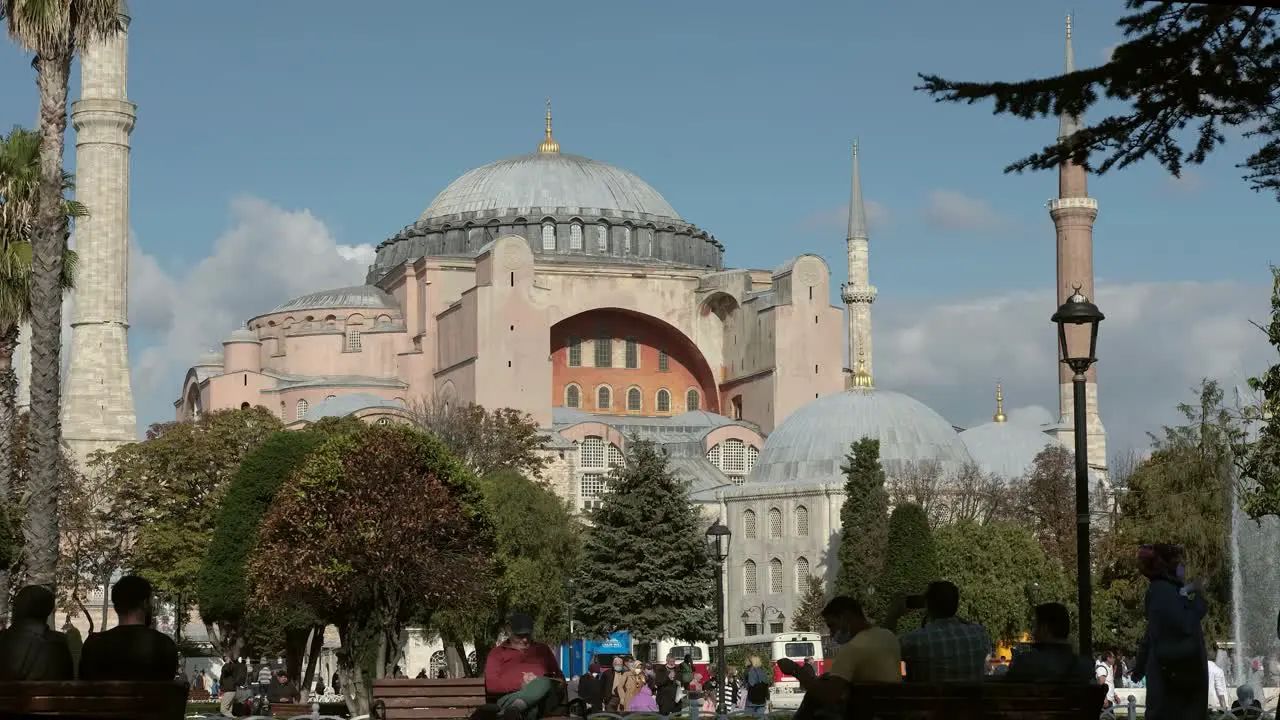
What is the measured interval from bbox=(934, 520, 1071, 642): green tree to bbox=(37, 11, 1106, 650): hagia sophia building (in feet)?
30.0

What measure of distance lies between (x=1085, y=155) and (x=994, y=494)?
55603 mm

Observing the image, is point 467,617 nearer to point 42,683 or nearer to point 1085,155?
point 1085,155

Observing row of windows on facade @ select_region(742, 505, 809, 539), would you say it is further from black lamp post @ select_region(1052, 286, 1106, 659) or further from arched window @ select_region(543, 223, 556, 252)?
black lamp post @ select_region(1052, 286, 1106, 659)

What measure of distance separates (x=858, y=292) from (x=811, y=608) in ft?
70.8

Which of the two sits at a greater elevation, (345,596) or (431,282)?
(431,282)

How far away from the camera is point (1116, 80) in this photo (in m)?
11.3

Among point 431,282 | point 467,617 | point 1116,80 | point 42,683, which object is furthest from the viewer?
point 431,282

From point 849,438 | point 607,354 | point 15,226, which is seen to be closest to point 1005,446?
point 849,438

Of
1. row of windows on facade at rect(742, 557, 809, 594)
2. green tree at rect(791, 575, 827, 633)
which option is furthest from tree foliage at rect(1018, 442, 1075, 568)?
row of windows on facade at rect(742, 557, 809, 594)

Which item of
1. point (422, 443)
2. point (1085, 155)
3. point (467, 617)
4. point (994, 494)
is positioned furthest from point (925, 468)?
point (1085, 155)

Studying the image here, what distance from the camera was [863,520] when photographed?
60312 millimetres

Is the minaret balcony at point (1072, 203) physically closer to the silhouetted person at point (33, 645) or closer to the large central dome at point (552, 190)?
the large central dome at point (552, 190)

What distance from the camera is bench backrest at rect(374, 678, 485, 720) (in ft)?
47.5

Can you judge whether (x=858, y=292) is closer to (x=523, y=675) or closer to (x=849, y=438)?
(x=849, y=438)
